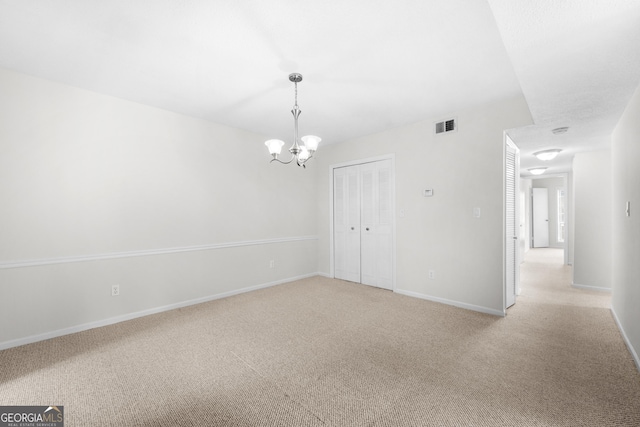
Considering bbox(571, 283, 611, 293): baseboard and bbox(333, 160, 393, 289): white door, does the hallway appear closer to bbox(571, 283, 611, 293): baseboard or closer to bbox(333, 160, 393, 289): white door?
bbox(571, 283, 611, 293): baseboard

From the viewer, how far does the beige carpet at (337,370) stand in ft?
5.75

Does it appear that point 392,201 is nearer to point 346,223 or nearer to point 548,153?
point 346,223

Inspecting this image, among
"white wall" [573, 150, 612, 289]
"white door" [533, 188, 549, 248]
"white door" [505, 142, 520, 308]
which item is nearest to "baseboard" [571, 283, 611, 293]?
"white wall" [573, 150, 612, 289]

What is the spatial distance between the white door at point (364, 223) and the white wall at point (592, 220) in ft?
10.5

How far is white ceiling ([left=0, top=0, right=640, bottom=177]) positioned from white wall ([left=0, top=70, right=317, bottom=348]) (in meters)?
0.39

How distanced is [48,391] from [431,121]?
15.4 ft

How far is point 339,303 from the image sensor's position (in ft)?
12.7

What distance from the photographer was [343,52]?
7.66 feet

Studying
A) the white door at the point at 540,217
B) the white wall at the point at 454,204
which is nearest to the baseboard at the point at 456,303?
the white wall at the point at 454,204

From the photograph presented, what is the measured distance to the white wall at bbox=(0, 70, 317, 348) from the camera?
2688 mm

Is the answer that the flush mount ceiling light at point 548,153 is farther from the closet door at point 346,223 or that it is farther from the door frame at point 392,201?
the closet door at point 346,223

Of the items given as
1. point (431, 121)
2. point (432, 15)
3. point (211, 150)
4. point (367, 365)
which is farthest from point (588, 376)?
point (211, 150)

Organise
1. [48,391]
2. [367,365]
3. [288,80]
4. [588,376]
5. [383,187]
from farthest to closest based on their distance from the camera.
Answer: [383,187] < [288,80] < [367,365] < [588,376] < [48,391]

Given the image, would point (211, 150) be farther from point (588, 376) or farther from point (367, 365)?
point (588, 376)
